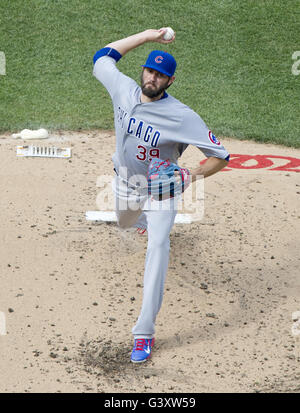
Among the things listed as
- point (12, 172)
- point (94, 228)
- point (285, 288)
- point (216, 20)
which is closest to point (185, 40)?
point (216, 20)

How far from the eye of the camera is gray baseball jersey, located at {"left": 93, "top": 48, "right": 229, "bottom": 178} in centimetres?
580

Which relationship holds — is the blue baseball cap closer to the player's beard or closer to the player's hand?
the player's beard

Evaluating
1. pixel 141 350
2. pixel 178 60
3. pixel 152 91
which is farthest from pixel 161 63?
pixel 178 60

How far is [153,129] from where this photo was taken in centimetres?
584

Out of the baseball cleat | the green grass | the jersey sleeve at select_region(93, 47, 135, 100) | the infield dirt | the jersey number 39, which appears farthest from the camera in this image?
the green grass

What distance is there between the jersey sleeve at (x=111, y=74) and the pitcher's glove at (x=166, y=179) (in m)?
0.70

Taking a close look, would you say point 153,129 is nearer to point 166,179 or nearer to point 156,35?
point 166,179

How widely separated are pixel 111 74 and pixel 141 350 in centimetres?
232

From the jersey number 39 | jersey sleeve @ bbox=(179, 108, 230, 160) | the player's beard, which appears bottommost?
the jersey number 39

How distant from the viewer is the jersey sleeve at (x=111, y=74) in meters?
6.14

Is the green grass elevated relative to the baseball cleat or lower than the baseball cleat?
elevated

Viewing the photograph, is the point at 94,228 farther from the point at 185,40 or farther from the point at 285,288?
the point at 185,40

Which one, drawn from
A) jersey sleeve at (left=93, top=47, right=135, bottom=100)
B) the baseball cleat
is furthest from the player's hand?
the baseball cleat

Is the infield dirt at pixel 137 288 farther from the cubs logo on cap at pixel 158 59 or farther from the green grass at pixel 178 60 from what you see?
the cubs logo on cap at pixel 158 59
